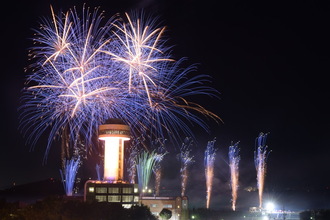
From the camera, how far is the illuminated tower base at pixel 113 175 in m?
130

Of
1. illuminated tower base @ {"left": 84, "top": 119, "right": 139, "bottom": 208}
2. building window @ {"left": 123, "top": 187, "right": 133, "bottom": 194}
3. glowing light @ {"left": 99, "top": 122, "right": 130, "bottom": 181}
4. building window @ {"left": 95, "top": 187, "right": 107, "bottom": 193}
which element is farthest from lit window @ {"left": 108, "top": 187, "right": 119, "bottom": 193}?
glowing light @ {"left": 99, "top": 122, "right": 130, "bottom": 181}

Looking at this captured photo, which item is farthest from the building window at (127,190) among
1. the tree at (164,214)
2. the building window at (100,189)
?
the tree at (164,214)

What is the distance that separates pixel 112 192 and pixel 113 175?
11434 mm

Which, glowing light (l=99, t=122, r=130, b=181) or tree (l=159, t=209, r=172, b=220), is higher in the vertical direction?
glowing light (l=99, t=122, r=130, b=181)

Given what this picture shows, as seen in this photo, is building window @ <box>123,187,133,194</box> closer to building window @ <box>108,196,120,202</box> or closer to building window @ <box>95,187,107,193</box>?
building window @ <box>108,196,120,202</box>

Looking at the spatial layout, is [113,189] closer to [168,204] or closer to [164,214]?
[164,214]

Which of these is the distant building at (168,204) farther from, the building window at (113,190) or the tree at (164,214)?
the building window at (113,190)

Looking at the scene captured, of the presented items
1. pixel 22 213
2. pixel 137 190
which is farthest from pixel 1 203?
pixel 137 190

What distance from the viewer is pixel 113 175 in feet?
466

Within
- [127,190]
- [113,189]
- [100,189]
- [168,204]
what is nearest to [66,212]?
[100,189]

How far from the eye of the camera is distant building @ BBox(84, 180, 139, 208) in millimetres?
130000

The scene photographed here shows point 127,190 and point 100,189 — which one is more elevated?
point 100,189

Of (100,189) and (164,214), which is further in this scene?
(164,214)

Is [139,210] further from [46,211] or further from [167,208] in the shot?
[167,208]
